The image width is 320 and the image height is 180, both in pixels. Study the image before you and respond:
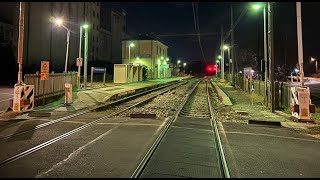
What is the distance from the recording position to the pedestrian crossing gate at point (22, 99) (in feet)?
47.9

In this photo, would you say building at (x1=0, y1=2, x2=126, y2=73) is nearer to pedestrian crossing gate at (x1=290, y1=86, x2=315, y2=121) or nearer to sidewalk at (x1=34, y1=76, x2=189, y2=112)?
sidewalk at (x1=34, y1=76, x2=189, y2=112)

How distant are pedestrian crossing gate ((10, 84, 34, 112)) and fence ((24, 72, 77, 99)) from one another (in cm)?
150

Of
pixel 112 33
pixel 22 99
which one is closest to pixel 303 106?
pixel 22 99

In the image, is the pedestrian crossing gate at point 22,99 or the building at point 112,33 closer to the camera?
the pedestrian crossing gate at point 22,99

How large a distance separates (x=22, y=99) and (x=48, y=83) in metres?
4.79

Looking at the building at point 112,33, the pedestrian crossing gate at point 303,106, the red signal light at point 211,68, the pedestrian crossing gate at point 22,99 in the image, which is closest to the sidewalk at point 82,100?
the pedestrian crossing gate at point 22,99

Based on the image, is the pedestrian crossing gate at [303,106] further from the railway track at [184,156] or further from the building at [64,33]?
the building at [64,33]

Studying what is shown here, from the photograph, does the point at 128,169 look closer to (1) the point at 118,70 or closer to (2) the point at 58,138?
(2) the point at 58,138

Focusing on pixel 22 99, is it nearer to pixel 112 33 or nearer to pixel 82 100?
pixel 82 100

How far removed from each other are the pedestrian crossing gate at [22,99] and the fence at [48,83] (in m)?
1.50

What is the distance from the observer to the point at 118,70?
46.3 m

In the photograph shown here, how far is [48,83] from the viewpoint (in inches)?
768

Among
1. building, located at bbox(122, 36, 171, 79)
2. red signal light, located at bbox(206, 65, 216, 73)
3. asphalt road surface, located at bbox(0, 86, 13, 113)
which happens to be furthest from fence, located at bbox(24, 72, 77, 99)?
red signal light, located at bbox(206, 65, 216, 73)

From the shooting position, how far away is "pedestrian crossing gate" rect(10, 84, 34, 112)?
47.9 feet
